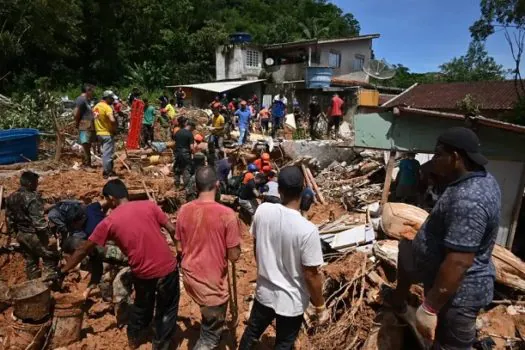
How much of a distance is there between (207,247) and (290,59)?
24971mm

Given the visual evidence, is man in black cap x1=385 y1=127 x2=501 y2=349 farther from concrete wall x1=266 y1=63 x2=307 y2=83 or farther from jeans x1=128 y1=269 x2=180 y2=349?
concrete wall x1=266 y1=63 x2=307 y2=83

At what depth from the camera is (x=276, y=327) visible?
2.95 m

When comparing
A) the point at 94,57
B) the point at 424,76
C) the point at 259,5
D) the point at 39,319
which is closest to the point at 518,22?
the point at 39,319

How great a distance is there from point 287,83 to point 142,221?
2185 cm

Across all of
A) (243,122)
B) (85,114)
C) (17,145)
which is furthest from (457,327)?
(243,122)

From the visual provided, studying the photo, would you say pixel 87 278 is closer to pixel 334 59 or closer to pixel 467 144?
pixel 467 144

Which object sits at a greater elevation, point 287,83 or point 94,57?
point 94,57

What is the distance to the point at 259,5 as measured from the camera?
137 feet

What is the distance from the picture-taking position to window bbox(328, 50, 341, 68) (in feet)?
82.9

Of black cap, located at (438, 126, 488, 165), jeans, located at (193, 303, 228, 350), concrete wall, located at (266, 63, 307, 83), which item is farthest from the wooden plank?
concrete wall, located at (266, 63, 307, 83)

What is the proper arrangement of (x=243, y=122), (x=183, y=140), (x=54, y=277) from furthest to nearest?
1. (x=243, y=122)
2. (x=183, y=140)
3. (x=54, y=277)

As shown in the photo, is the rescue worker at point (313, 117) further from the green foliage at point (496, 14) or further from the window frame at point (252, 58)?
the window frame at point (252, 58)

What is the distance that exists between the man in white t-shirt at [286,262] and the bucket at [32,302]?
7.74 feet

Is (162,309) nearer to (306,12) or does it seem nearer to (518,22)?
(518,22)
